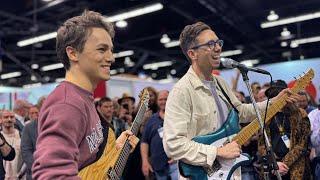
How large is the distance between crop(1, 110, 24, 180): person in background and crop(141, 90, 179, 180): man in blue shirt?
1.58 metres

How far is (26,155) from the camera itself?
4.71 meters

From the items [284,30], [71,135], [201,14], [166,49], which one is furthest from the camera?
[166,49]

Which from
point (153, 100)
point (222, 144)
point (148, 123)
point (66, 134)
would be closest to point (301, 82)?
point (222, 144)

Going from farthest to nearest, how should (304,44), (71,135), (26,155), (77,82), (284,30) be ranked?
(304,44), (284,30), (26,155), (77,82), (71,135)

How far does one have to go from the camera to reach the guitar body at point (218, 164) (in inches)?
97.8

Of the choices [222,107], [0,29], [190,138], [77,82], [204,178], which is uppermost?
[0,29]

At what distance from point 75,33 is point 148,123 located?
137 inches

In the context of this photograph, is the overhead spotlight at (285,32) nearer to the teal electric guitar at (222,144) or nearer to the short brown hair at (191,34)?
the short brown hair at (191,34)

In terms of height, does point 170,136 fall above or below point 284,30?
below

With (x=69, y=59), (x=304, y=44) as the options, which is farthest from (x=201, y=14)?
(x=69, y=59)

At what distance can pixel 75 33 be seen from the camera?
60.2 inches

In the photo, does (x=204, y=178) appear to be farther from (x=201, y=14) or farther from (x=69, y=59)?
(x=201, y=14)

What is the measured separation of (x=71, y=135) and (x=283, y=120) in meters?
2.75

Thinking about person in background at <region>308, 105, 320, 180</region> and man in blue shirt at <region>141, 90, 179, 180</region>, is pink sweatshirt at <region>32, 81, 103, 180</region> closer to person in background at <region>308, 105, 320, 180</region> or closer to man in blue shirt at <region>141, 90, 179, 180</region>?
person in background at <region>308, 105, 320, 180</region>
